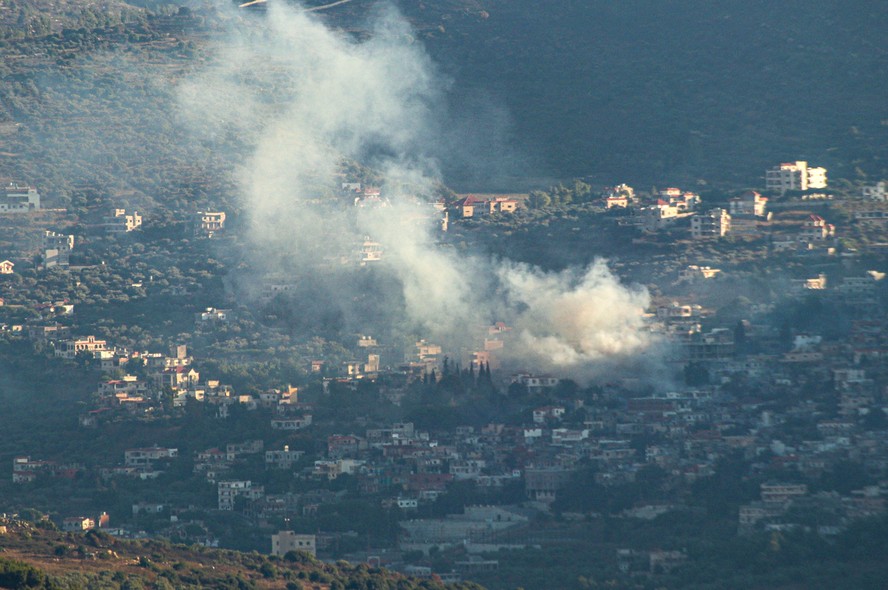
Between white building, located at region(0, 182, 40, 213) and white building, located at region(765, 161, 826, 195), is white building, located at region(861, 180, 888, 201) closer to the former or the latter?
white building, located at region(765, 161, 826, 195)

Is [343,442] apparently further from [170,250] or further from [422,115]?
[422,115]

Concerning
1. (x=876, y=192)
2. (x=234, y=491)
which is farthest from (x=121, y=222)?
(x=876, y=192)

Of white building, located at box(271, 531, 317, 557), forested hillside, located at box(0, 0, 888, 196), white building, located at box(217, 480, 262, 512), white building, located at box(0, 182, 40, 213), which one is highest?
forested hillside, located at box(0, 0, 888, 196)

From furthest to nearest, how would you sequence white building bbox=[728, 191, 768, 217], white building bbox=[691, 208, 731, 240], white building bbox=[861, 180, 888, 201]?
white building bbox=[861, 180, 888, 201], white building bbox=[728, 191, 768, 217], white building bbox=[691, 208, 731, 240]

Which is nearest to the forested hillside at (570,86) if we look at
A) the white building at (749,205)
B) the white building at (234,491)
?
the white building at (749,205)

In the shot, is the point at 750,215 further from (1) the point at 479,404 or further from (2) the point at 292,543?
(2) the point at 292,543

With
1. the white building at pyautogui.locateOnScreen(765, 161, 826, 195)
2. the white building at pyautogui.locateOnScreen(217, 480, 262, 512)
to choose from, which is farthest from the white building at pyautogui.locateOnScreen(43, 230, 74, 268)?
the white building at pyautogui.locateOnScreen(765, 161, 826, 195)

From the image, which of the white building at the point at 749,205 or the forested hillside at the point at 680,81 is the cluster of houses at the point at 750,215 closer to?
the white building at the point at 749,205
